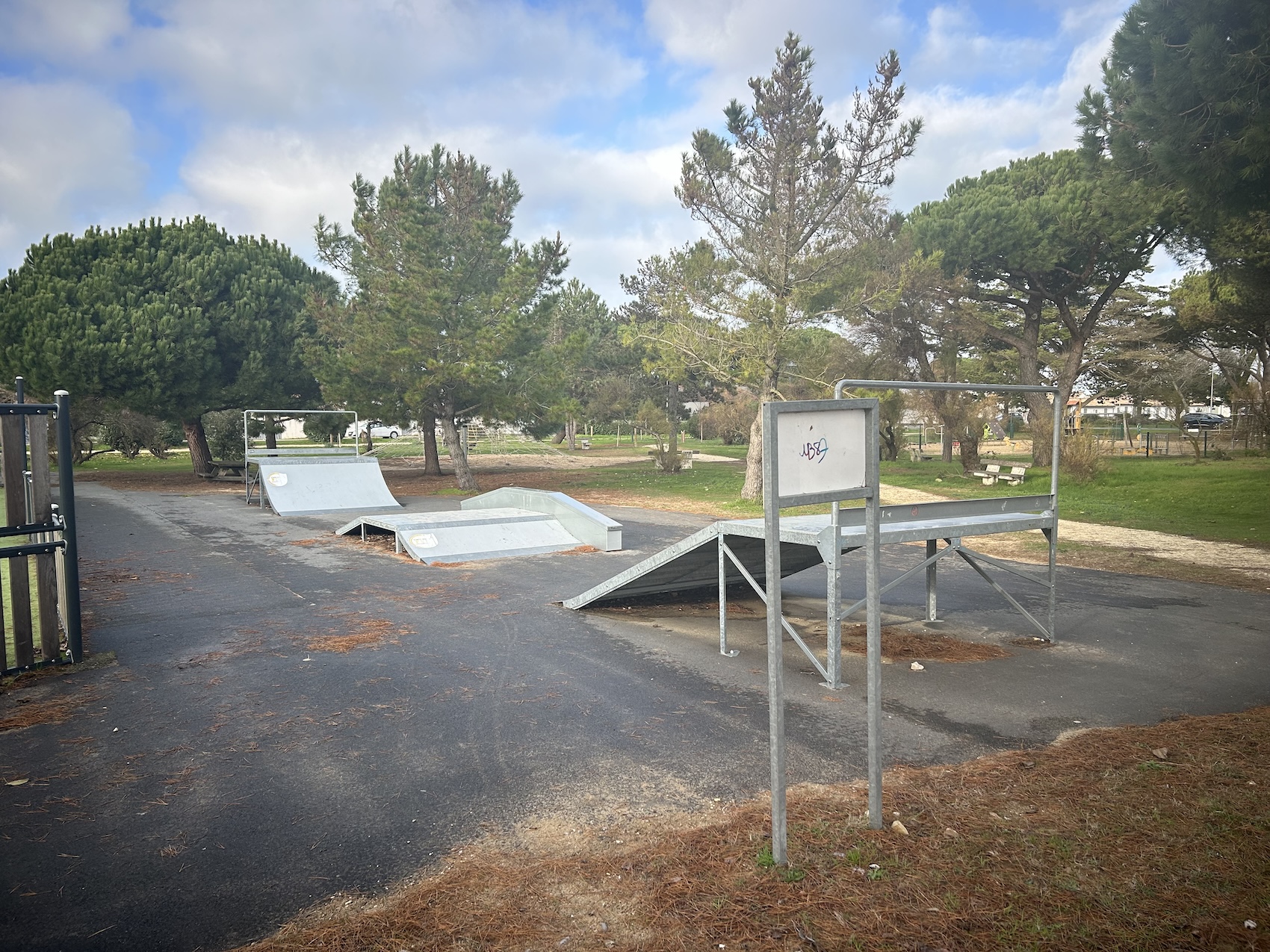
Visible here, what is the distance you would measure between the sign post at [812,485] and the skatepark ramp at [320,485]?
15.9 meters

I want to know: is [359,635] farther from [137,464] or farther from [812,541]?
[137,464]

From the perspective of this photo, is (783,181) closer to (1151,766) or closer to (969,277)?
(969,277)

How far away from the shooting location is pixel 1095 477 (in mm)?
19984

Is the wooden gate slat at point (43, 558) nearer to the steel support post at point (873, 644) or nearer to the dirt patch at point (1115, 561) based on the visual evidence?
the steel support post at point (873, 644)

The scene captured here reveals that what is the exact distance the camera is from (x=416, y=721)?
481 cm

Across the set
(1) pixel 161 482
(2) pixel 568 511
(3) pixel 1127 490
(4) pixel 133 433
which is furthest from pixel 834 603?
(4) pixel 133 433

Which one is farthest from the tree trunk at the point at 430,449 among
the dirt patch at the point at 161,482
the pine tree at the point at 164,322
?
the dirt patch at the point at 161,482

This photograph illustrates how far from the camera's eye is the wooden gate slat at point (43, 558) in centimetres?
564

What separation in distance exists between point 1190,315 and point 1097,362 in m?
3.26

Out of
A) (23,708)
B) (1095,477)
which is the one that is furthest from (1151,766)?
(1095,477)

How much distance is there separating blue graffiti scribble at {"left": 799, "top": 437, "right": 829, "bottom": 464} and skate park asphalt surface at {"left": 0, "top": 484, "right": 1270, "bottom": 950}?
170 cm

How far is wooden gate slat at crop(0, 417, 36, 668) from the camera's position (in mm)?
5554

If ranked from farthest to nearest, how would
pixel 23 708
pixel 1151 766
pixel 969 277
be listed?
pixel 969 277
pixel 23 708
pixel 1151 766

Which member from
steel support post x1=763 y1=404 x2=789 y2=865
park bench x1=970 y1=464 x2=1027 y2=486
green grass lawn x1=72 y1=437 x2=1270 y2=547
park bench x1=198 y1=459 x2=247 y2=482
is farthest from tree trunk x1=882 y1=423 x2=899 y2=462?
steel support post x1=763 y1=404 x2=789 y2=865
